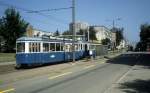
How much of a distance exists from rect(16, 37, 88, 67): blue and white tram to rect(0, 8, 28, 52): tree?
128 feet

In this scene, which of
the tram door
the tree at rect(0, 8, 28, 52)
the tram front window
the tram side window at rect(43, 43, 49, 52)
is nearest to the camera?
the tram front window

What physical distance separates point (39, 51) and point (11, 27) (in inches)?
1877

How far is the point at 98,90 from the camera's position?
15.9 m

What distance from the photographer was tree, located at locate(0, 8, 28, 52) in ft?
262

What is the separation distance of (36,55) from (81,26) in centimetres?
13406

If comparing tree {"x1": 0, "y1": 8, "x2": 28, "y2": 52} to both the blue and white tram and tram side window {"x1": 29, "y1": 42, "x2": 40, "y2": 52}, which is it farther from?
tram side window {"x1": 29, "y1": 42, "x2": 40, "y2": 52}

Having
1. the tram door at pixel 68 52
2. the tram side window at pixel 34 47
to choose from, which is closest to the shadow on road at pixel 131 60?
the tram door at pixel 68 52

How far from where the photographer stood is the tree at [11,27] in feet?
262

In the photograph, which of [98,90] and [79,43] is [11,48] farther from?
[98,90]

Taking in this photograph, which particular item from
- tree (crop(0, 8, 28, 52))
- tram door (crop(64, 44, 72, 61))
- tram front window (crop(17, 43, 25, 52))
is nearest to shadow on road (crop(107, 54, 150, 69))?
tram door (crop(64, 44, 72, 61))

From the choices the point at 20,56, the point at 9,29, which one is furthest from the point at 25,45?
the point at 9,29

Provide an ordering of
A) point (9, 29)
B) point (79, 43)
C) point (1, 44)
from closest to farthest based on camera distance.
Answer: point (79, 43) → point (9, 29) → point (1, 44)

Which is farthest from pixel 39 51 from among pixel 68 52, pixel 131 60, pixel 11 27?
pixel 11 27

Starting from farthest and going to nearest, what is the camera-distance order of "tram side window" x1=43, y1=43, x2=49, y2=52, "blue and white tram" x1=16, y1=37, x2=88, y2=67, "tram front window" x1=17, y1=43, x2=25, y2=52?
"tram side window" x1=43, y1=43, x2=49, y2=52 → "tram front window" x1=17, y1=43, x2=25, y2=52 → "blue and white tram" x1=16, y1=37, x2=88, y2=67
